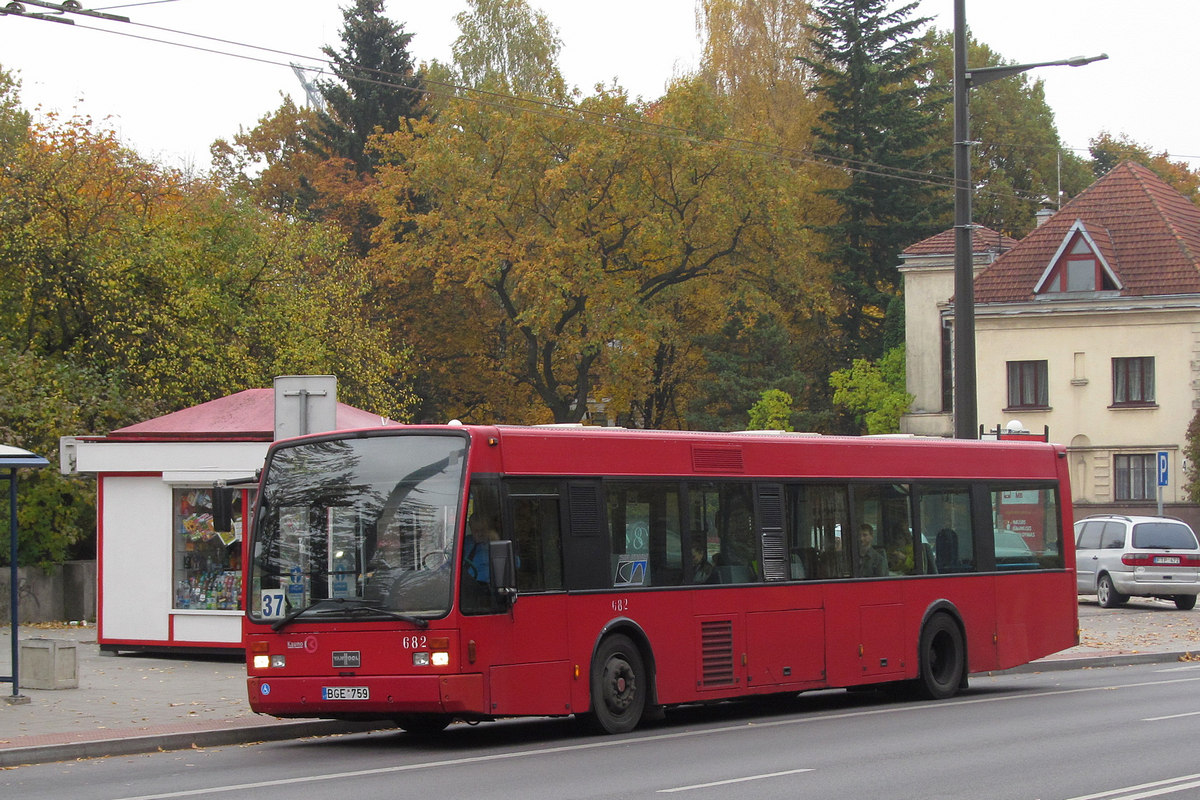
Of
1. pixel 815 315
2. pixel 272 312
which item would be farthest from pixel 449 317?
pixel 272 312

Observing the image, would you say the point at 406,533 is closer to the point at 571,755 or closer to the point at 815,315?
the point at 571,755

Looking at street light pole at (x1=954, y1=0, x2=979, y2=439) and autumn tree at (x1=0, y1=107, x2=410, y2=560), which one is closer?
street light pole at (x1=954, y1=0, x2=979, y2=439)

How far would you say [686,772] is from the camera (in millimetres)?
11633

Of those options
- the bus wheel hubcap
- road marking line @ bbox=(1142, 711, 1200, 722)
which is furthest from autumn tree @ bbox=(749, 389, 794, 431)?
the bus wheel hubcap

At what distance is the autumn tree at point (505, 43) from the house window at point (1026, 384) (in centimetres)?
2323

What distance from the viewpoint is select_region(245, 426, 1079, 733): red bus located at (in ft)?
43.5

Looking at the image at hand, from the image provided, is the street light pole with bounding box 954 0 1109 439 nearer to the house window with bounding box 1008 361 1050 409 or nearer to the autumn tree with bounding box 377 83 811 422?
the autumn tree with bounding box 377 83 811 422

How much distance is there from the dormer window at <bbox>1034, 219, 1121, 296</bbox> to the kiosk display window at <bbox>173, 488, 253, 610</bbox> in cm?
3871

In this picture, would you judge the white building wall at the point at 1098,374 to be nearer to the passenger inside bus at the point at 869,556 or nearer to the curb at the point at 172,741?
the passenger inside bus at the point at 869,556

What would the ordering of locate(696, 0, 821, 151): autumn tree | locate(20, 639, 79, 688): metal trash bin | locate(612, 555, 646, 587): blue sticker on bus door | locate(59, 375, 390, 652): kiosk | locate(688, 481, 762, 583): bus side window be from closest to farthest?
locate(612, 555, 646, 587): blue sticker on bus door, locate(688, 481, 762, 583): bus side window, locate(20, 639, 79, 688): metal trash bin, locate(59, 375, 390, 652): kiosk, locate(696, 0, 821, 151): autumn tree

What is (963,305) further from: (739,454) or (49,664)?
(49,664)

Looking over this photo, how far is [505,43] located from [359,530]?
55520mm

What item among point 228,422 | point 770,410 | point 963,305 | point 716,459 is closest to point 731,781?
point 716,459

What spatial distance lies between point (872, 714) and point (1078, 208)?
4299 cm
